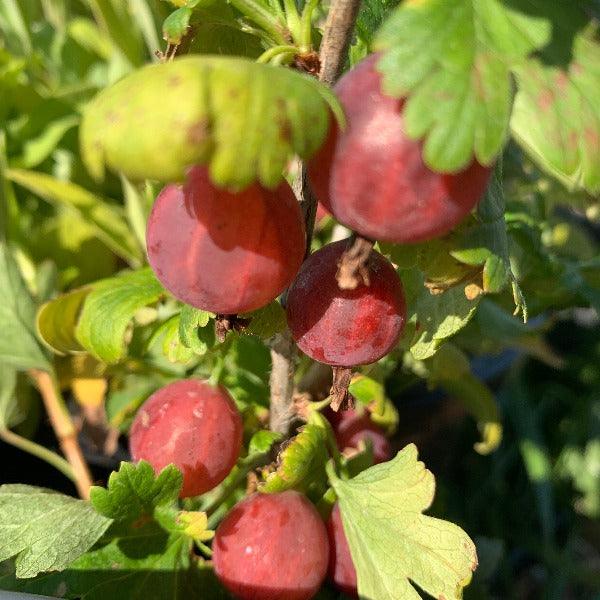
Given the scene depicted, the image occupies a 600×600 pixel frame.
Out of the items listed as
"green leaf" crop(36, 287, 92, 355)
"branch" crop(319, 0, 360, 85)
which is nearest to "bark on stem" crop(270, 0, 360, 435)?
"branch" crop(319, 0, 360, 85)

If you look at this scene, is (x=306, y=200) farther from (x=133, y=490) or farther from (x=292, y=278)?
(x=133, y=490)

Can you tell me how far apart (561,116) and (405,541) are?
0.35 meters

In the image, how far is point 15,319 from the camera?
2.75 ft

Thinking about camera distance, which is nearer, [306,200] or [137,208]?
[306,200]

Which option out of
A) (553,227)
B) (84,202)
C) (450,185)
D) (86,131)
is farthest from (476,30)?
(553,227)

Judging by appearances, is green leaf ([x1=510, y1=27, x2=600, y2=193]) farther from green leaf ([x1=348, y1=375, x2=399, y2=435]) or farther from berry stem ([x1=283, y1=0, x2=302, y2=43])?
green leaf ([x1=348, y1=375, x2=399, y2=435])

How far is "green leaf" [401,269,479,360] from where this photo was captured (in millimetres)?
565

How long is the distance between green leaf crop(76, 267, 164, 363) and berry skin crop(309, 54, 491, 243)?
29cm

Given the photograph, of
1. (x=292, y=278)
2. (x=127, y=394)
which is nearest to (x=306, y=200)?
(x=292, y=278)

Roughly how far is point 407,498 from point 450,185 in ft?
0.99

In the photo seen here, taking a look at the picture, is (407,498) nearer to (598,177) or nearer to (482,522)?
(598,177)

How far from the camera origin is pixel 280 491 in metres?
0.59

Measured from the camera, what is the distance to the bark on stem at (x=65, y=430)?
879 mm

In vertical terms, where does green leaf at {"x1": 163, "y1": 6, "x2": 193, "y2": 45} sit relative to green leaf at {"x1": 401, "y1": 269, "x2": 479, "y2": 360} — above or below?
above
